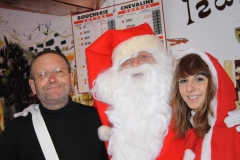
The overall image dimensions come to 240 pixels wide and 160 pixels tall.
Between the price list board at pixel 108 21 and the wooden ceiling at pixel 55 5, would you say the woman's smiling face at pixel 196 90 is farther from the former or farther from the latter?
the wooden ceiling at pixel 55 5

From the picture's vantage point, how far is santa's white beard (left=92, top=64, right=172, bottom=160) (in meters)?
1.22

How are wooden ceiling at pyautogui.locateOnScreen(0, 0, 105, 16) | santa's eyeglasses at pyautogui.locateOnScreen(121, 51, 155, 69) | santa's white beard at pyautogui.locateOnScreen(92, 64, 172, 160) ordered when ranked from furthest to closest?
wooden ceiling at pyautogui.locateOnScreen(0, 0, 105, 16) < santa's eyeglasses at pyautogui.locateOnScreen(121, 51, 155, 69) < santa's white beard at pyautogui.locateOnScreen(92, 64, 172, 160)

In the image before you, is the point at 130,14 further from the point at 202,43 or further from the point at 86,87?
the point at 86,87

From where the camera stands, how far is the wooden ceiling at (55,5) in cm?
161

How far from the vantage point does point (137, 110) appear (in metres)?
1.30

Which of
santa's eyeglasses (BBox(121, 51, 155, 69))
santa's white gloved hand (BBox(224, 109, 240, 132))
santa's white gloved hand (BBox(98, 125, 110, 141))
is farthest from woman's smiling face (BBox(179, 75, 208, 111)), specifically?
santa's white gloved hand (BBox(98, 125, 110, 141))

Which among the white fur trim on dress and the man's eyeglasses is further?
the man's eyeglasses

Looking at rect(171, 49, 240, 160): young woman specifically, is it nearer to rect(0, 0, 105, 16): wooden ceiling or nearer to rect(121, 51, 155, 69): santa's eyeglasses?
rect(121, 51, 155, 69): santa's eyeglasses

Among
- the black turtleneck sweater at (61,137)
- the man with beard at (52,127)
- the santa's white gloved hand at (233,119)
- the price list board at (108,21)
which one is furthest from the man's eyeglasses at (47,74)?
the santa's white gloved hand at (233,119)

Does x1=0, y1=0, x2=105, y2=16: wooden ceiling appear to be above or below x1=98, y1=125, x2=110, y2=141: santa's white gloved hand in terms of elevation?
above

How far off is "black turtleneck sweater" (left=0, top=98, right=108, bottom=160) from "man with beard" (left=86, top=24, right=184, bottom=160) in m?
0.09

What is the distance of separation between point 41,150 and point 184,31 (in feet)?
3.95

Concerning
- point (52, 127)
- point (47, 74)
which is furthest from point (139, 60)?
point (52, 127)

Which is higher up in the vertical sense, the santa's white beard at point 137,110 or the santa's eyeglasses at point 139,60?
the santa's eyeglasses at point 139,60
